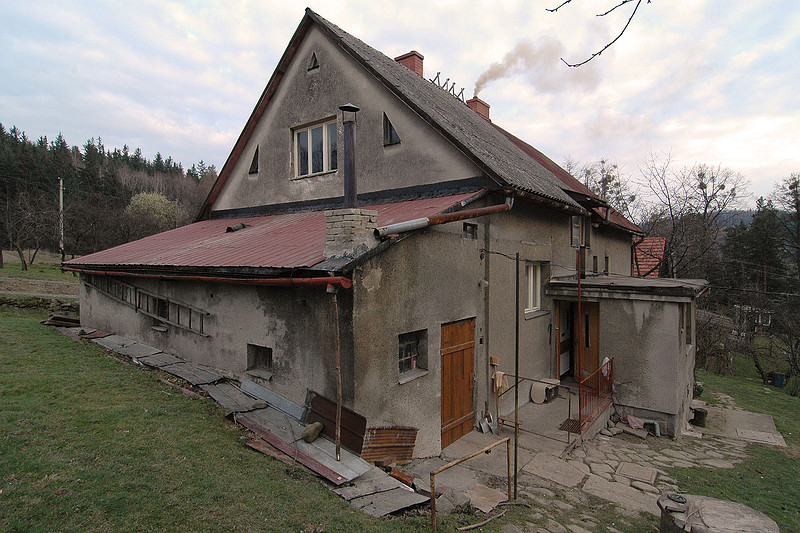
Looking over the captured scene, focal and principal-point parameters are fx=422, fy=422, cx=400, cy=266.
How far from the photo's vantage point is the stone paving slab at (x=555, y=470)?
744cm

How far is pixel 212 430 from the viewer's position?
6.63 m

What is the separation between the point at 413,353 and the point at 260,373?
→ 9.50 ft

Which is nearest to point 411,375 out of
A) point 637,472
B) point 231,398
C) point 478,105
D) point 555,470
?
point 555,470

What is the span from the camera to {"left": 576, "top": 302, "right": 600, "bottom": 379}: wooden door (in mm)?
12555

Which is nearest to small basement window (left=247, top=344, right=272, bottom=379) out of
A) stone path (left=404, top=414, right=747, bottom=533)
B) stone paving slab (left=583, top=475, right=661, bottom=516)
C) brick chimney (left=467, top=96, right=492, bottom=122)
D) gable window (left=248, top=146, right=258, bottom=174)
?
stone path (left=404, top=414, right=747, bottom=533)

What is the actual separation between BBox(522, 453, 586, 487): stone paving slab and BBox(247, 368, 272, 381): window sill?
4932mm

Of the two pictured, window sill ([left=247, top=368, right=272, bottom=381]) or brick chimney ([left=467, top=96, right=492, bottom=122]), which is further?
brick chimney ([left=467, top=96, right=492, bottom=122])

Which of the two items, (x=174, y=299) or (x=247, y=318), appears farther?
(x=174, y=299)

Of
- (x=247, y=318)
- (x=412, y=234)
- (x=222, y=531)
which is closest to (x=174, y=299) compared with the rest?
(x=247, y=318)

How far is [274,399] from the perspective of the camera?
24.8ft

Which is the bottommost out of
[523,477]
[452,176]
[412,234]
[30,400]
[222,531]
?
[523,477]

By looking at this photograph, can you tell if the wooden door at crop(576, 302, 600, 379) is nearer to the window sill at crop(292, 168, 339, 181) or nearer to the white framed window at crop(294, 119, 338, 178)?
the window sill at crop(292, 168, 339, 181)

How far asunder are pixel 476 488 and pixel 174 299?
758 cm

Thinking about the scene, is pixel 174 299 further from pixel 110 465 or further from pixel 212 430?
pixel 110 465
